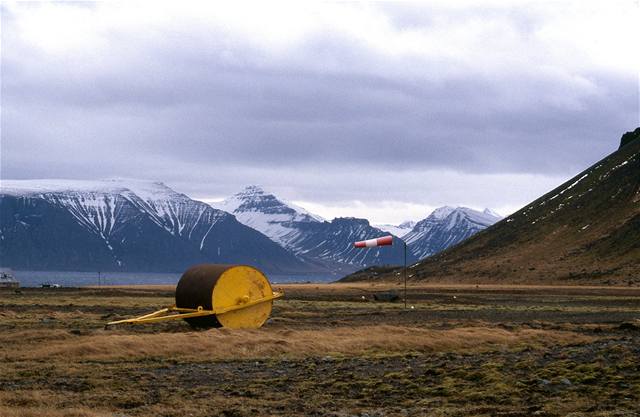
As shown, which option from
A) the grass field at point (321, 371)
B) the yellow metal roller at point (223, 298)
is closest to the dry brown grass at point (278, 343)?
the grass field at point (321, 371)

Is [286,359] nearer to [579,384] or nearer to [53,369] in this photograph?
[53,369]

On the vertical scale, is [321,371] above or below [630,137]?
below

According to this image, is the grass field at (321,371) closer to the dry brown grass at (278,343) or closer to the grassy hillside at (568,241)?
the dry brown grass at (278,343)

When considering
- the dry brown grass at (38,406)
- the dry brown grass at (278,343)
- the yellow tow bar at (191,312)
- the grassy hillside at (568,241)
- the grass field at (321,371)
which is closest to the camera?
the dry brown grass at (38,406)

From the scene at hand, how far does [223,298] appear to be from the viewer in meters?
32.2

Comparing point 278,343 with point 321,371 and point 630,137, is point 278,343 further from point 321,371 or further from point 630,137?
point 630,137

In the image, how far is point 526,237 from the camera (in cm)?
15700

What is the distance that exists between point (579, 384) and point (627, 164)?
6163 inches

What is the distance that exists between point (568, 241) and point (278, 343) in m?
125

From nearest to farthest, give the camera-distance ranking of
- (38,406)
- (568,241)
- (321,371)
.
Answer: (38,406), (321,371), (568,241)

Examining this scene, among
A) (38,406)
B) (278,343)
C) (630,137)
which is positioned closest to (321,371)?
(278,343)

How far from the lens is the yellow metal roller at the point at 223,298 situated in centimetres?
3191

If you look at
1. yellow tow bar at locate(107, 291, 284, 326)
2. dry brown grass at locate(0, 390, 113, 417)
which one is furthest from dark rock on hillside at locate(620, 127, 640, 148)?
dry brown grass at locate(0, 390, 113, 417)

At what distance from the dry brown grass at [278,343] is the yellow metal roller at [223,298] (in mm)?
1998
